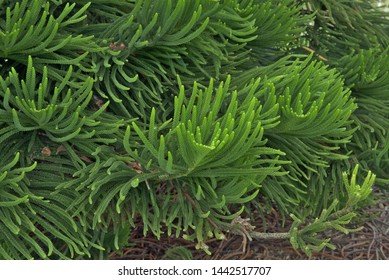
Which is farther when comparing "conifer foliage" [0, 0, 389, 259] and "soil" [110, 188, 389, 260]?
"soil" [110, 188, 389, 260]

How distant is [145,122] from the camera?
1.31 metres

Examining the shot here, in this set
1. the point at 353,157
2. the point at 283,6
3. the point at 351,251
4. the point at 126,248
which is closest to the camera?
the point at 283,6

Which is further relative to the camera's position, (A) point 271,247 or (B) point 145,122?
(A) point 271,247

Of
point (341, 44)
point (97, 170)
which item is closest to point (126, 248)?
point (97, 170)

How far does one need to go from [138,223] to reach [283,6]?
0.74 metres

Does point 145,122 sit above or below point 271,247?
above

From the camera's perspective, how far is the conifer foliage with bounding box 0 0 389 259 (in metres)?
1.11

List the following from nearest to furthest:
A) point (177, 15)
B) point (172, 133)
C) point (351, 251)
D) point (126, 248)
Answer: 1. point (172, 133)
2. point (177, 15)
3. point (126, 248)
4. point (351, 251)

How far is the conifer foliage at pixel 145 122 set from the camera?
1.11m

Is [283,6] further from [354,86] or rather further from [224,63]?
[354,86]

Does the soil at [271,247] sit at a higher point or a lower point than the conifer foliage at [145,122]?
lower

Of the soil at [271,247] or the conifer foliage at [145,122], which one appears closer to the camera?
the conifer foliage at [145,122]

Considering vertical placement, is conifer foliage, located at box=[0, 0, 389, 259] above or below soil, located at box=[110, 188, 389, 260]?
above

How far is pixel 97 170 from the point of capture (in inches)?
46.0
